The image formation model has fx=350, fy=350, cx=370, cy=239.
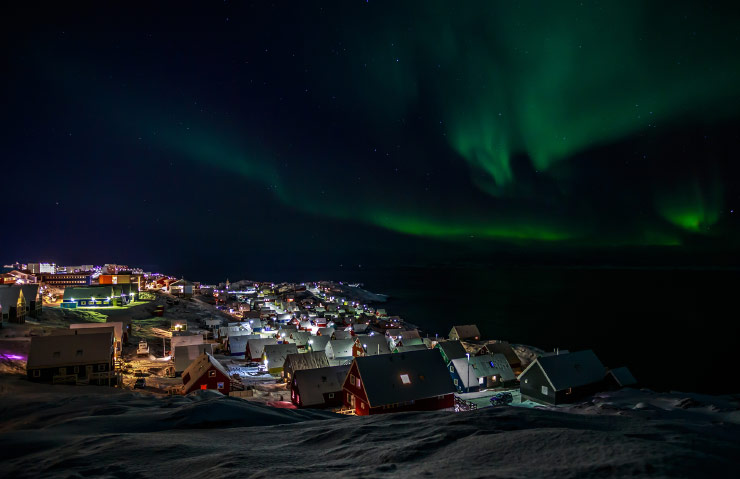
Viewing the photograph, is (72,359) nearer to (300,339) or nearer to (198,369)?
(198,369)

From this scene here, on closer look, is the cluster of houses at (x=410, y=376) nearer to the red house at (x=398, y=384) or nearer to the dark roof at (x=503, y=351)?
the red house at (x=398, y=384)

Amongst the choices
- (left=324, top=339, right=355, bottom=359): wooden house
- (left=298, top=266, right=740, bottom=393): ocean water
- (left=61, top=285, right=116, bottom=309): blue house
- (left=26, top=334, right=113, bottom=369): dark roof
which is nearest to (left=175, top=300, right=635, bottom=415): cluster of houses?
(left=324, top=339, right=355, bottom=359): wooden house

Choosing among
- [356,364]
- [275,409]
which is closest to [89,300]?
[356,364]

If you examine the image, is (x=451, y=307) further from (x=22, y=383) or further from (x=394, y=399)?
(x=22, y=383)

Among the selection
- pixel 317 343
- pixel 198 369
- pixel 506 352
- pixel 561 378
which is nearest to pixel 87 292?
pixel 317 343

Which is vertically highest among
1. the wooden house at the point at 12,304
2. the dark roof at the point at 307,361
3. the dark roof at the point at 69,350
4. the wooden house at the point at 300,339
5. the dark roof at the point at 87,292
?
the dark roof at the point at 87,292

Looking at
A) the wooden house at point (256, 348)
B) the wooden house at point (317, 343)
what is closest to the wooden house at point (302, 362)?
the wooden house at point (256, 348)
